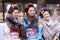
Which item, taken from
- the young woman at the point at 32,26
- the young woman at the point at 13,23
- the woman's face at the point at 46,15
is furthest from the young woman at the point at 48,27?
the young woman at the point at 13,23

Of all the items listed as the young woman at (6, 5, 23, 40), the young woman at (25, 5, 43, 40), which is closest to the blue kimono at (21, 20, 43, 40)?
the young woman at (25, 5, 43, 40)

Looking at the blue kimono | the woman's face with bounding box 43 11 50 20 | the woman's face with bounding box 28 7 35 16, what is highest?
the woman's face with bounding box 28 7 35 16

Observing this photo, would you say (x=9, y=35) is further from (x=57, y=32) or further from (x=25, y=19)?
(x=57, y=32)

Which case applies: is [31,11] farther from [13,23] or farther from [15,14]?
[13,23]

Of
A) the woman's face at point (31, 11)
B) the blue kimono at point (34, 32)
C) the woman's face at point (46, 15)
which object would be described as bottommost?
the blue kimono at point (34, 32)

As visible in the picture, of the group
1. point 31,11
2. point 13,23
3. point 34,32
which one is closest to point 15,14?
point 13,23

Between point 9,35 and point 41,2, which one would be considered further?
point 41,2

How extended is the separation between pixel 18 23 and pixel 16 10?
0.25 metres

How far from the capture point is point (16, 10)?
4500 mm

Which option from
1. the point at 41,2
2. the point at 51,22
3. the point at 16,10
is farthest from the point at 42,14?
the point at 41,2

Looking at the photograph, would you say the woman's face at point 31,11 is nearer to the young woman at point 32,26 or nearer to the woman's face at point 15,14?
the young woman at point 32,26

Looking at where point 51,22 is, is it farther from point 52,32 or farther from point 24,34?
point 24,34

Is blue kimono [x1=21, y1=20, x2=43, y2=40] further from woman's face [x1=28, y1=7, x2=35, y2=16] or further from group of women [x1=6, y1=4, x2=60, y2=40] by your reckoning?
woman's face [x1=28, y1=7, x2=35, y2=16]

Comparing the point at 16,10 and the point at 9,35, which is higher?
the point at 16,10
